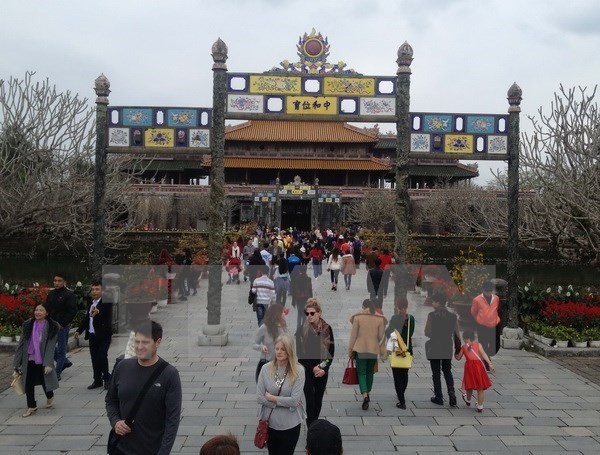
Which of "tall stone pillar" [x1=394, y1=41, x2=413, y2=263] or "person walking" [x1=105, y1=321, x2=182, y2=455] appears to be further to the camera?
"tall stone pillar" [x1=394, y1=41, x2=413, y2=263]

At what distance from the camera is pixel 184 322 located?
13188 mm

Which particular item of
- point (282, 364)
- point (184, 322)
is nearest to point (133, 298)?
point (184, 322)

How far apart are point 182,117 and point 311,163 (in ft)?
125

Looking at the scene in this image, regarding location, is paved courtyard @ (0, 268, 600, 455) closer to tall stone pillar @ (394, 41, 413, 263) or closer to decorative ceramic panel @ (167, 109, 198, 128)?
tall stone pillar @ (394, 41, 413, 263)

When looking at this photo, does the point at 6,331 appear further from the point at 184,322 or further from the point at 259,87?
the point at 259,87

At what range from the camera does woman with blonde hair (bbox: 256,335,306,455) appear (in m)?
4.65

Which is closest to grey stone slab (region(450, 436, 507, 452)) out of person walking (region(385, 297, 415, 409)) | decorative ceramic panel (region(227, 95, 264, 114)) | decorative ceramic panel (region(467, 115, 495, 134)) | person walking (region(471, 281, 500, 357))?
Result: person walking (region(385, 297, 415, 409))

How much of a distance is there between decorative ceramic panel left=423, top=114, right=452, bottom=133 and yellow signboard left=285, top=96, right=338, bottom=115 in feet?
5.58

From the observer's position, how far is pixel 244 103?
11.1 metres

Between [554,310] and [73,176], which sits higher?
[73,176]

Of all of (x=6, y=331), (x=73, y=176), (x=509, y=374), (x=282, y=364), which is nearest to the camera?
(x=282, y=364)

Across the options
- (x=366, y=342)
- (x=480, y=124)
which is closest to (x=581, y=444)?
Answer: (x=366, y=342)

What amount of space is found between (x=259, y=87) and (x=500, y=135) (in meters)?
4.47

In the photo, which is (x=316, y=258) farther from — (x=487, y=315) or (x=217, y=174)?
(x=487, y=315)
